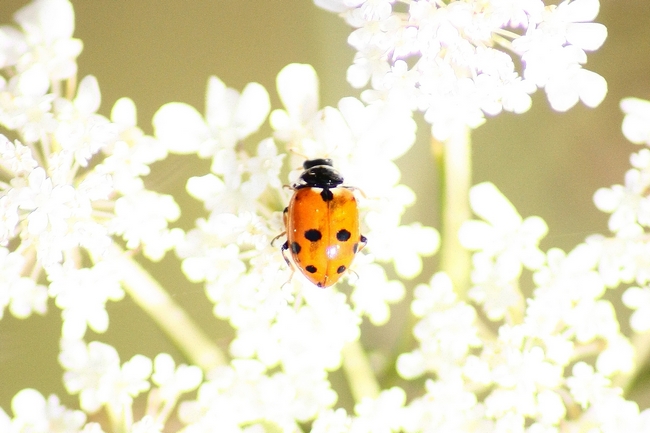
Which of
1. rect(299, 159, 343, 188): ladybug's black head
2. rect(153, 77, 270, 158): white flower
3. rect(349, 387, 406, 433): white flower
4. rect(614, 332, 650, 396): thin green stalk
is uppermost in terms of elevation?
rect(153, 77, 270, 158): white flower

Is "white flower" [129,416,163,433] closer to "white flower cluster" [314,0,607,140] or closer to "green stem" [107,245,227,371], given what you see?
"green stem" [107,245,227,371]

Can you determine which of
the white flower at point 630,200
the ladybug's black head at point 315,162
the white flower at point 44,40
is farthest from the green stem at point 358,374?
the white flower at point 44,40

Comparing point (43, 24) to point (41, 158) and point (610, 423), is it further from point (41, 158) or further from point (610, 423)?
point (610, 423)

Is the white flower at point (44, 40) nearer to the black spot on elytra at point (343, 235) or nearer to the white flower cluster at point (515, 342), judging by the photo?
the black spot on elytra at point (343, 235)

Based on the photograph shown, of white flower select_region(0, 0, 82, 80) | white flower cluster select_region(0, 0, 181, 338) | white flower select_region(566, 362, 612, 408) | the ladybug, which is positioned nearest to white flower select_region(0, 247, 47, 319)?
white flower cluster select_region(0, 0, 181, 338)

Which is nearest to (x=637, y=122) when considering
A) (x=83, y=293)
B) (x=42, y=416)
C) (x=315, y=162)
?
(x=315, y=162)

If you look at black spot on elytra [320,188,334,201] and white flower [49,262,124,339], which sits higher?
white flower [49,262,124,339]

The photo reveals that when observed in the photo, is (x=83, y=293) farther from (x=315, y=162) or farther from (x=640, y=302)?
(x=640, y=302)

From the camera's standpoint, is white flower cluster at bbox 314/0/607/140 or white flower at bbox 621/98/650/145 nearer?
white flower cluster at bbox 314/0/607/140
